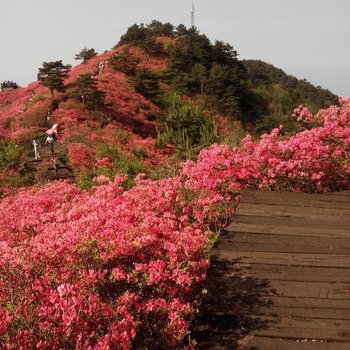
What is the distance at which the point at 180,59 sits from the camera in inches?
1480

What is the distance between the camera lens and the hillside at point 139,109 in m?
14.9

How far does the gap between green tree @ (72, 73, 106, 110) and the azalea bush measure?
16.0 meters

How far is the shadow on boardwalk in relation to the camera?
3.12 metres

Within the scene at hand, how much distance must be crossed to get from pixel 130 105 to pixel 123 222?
21.6m

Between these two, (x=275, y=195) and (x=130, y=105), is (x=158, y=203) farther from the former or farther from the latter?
(x=130, y=105)

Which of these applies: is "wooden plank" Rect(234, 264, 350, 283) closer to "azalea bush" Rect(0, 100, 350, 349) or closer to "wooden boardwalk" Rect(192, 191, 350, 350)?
"wooden boardwalk" Rect(192, 191, 350, 350)

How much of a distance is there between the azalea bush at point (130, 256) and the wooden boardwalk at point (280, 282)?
329 mm

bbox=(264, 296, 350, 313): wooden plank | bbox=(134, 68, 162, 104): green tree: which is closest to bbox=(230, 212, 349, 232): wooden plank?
bbox=(264, 296, 350, 313): wooden plank

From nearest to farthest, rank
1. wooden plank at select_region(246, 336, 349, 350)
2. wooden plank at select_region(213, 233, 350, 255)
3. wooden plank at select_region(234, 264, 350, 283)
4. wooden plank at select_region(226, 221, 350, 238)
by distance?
wooden plank at select_region(246, 336, 349, 350), wooden plank at select_region(234, 264, 350, 283), wooden plank at select_region(213, 233, 350, 255), wooden plank at select_region(226, 221, 350, 238)

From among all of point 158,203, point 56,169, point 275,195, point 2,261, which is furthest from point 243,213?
point 56,169

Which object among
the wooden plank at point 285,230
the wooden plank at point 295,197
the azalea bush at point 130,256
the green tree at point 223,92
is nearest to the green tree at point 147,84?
the green tree at point 223,92

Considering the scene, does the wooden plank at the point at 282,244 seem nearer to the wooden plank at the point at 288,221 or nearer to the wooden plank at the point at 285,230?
the wooden plank at the point at 285,230

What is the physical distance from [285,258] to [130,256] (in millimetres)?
1533

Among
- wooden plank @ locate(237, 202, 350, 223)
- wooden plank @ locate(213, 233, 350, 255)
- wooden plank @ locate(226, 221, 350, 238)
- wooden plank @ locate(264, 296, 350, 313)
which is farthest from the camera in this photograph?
wooden plank @ locate(237, 202, 350, 223)
